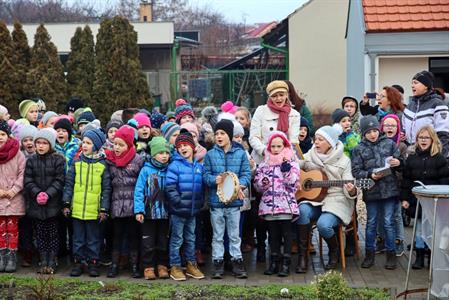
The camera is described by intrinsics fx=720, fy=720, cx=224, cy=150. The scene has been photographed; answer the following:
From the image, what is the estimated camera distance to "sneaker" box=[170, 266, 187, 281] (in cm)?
824

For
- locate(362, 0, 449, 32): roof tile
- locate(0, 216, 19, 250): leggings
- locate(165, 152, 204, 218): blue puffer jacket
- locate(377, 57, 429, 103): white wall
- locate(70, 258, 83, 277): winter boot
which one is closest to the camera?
locate(165, 152, 204, 218): blue puffer jacket

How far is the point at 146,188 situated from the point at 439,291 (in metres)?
3.38

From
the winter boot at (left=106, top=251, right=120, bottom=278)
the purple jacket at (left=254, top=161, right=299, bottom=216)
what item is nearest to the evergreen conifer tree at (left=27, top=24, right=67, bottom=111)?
the winter boot at (left=106, top=251, right=120, bottom=278)

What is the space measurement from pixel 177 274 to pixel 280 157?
181cm

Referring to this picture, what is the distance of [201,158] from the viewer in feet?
29.4

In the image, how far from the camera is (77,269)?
8.49m

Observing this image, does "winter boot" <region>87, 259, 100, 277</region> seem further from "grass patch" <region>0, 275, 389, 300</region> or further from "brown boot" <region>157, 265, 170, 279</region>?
"brown boot" <region>157, 265, 170, 279</region>

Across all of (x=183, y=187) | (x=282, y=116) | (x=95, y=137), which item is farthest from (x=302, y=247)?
(x=95, y=137)

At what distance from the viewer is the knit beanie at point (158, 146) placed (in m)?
8.34

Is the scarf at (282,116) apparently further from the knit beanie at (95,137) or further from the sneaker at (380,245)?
the knit beanie at (95,137)

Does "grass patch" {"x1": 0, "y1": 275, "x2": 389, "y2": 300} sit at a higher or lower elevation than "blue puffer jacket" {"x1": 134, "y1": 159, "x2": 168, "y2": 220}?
lower

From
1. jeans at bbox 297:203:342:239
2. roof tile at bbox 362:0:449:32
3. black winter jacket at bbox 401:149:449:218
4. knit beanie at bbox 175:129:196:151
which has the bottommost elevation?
jeans at bbox 297:203:342:239

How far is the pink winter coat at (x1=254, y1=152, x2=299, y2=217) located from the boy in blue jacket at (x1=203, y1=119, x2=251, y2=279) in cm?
24

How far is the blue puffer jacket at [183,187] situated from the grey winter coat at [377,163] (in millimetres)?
1925
